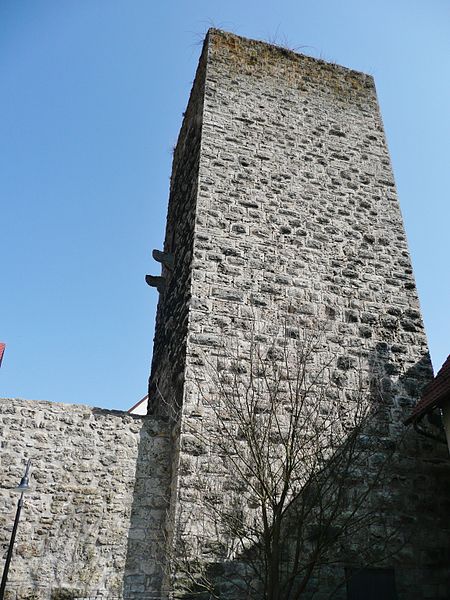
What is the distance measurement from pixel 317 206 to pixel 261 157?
3.38ft

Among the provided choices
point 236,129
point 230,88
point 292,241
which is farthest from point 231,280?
point 230,88

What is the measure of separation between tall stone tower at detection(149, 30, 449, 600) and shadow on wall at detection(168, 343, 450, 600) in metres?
0.03

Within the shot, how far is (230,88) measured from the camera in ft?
26.9

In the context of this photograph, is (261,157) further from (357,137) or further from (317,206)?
(357,137)

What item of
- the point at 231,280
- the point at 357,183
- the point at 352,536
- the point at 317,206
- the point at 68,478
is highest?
the point at 357,183

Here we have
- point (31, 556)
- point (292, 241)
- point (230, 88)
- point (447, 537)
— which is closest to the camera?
point (31, 556)

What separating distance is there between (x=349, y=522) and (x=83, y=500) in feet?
8.19

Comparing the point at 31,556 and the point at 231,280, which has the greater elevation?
the point at 231,280

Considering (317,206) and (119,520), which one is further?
(317,206)

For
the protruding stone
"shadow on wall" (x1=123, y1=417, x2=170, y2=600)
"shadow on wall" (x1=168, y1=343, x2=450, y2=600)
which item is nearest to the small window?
"shadow on wall" (x1=168, y1=343, x2=450, y2=600)

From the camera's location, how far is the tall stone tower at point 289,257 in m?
5.84

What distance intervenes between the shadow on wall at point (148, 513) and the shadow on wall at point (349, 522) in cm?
45

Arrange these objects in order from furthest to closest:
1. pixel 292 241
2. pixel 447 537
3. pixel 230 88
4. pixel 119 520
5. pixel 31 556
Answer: pixel 230 88 < pixel 292 241 < pixel 447 537 < pixel 119 520 < pixel 31 556

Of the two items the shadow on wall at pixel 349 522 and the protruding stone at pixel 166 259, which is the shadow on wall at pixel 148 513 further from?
the protruding stone at pixel 166 259
